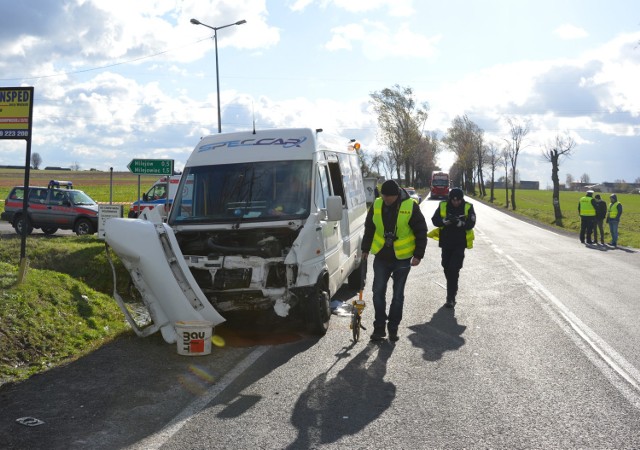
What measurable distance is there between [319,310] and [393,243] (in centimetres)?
115

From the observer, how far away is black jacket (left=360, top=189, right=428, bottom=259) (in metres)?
7.37

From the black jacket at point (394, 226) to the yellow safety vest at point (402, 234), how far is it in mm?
40

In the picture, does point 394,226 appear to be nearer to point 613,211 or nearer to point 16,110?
point 16,110

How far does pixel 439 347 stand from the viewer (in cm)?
714

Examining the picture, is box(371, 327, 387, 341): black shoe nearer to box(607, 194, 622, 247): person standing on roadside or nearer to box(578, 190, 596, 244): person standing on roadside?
box(578, 190, 596, 244): person standing on roadside

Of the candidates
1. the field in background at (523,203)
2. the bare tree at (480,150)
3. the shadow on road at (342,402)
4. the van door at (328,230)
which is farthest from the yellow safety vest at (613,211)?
the bare tree at (480,150)

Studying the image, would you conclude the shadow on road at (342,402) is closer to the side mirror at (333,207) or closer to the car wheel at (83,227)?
the side mirror at (333,207)

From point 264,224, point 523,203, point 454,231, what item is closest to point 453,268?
point 454,231

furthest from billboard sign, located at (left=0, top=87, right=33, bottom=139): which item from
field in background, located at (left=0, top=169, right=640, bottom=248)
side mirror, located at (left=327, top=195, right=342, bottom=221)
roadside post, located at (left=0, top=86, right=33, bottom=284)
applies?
field in background, located at (left=0, top=169, right=640, bottom=248)

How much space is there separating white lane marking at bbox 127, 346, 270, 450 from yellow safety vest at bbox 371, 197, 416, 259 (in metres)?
1.91

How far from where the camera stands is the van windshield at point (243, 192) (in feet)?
25.7

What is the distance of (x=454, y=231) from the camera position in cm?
963

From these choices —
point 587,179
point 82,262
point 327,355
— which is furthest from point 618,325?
point 587,179

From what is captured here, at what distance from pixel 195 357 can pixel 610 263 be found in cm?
1331
